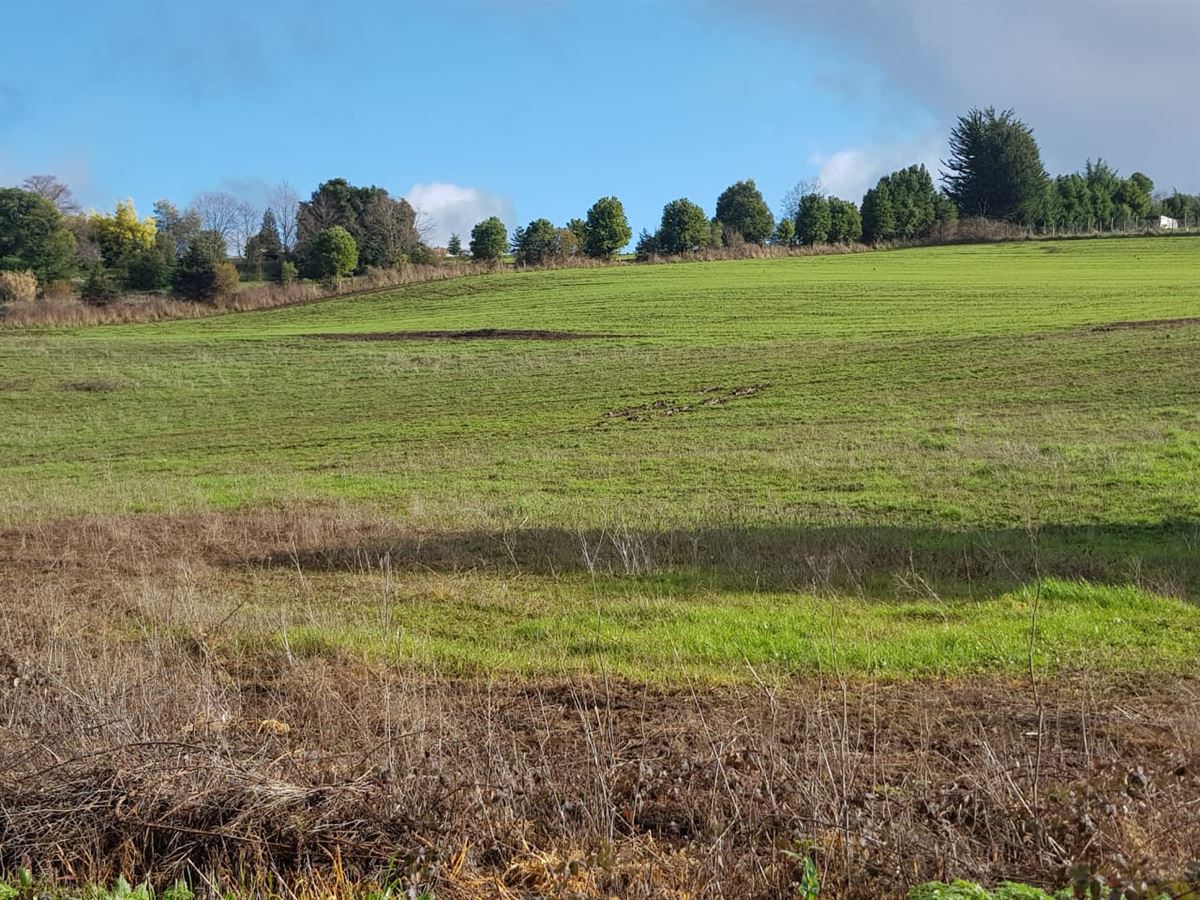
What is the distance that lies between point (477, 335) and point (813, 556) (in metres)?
32.4

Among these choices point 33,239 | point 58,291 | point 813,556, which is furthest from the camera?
point 33,239

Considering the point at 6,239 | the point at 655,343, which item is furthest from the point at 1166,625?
the point at 6,239

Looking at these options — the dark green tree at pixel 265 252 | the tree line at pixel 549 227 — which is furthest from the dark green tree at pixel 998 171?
the dark green tree at pixel 265 252

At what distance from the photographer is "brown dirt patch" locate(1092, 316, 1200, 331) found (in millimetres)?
33562

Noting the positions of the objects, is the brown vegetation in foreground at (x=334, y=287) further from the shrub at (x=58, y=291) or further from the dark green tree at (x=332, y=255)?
the dark green tree at (x=332, y=255)

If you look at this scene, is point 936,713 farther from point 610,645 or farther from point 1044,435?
point 1044,435

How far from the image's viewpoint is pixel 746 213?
87.4m

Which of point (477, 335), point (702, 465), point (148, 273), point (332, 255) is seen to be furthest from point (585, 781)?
point (148, 273)

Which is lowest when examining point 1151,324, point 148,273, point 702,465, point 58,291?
point 702,465

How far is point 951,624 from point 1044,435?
12.7 metres

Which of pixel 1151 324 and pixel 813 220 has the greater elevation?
pixel 813 220

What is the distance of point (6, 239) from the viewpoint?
72500 mm

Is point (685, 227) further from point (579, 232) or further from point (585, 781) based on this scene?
point (585, 781)

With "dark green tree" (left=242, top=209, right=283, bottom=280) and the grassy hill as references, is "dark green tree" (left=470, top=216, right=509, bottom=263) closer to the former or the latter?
"dark green tree" (left=242, top=209, right=283, bottom=280)
